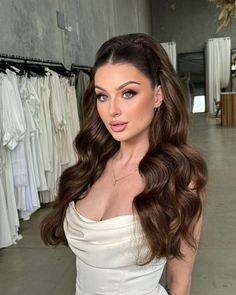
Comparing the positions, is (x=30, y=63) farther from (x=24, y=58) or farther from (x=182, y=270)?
(x=182, y=270)

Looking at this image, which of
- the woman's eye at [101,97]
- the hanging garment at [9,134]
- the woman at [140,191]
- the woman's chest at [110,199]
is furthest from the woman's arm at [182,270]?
the hanging garment at [9,134]

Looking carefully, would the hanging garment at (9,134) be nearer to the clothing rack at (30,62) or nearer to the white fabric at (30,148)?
the white fabric at (30,148)

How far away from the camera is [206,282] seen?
2.31 meters

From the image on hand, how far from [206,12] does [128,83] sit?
13.7 m

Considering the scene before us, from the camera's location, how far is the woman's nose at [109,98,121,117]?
97 centimetres

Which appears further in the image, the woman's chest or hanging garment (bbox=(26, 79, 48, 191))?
hanging garment (bbox=(26, 79, 48, 191))

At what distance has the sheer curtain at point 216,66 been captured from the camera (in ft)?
43.1

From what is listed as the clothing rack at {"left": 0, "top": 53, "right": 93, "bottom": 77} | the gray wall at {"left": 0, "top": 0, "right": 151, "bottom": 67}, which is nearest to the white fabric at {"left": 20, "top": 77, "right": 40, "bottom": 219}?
the clothing rack at {"left": 0, "top": 53, "right": 93, "bottom": 77}

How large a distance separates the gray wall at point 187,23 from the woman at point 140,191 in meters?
13.4

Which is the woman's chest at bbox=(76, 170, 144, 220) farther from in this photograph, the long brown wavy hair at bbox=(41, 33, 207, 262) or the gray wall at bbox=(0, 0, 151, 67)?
the gray wall at bbox=(0, 0, 151, 67)

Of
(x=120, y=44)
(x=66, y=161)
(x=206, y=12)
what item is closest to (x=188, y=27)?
(x=206, y=12)

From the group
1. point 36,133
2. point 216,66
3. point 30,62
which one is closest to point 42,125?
point 36,133

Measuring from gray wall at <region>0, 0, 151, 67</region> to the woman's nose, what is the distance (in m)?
2.78

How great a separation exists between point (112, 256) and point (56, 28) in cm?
450
